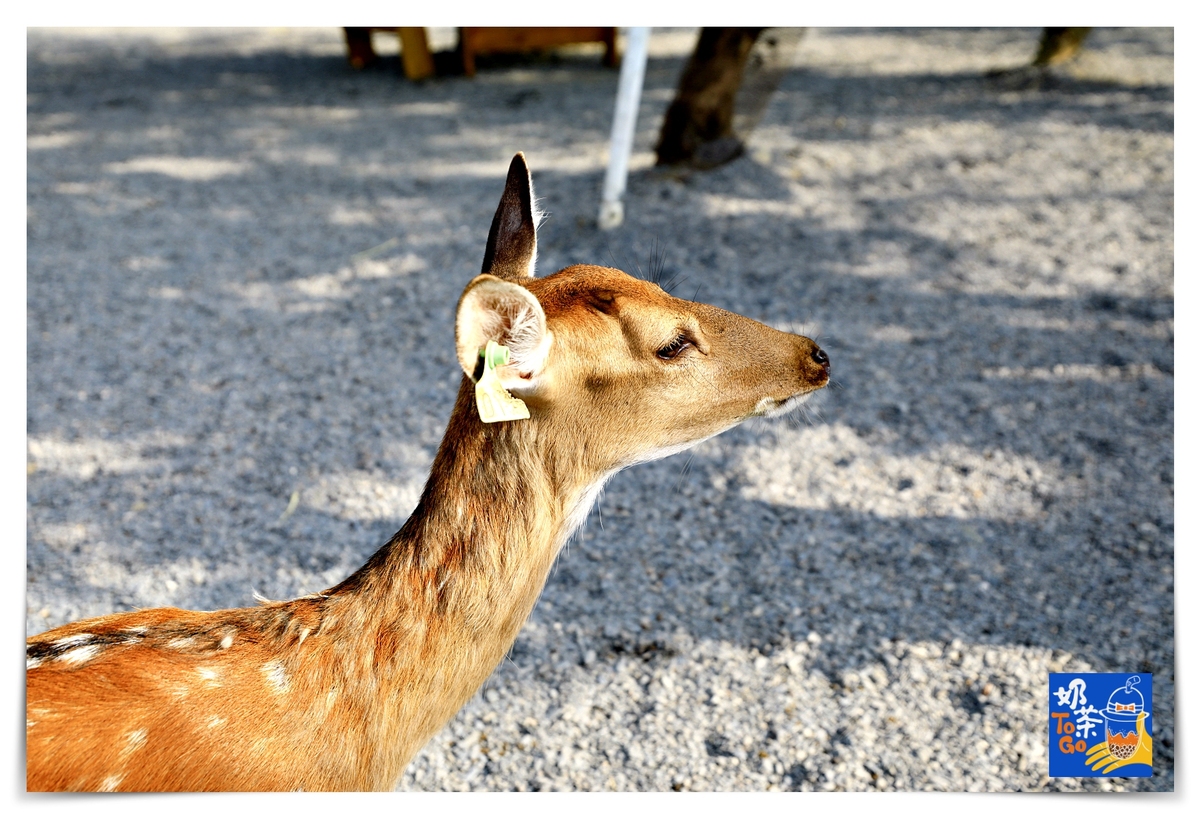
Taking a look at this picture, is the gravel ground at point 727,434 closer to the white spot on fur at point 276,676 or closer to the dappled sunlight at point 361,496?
the dappled sunlight at point 361,496

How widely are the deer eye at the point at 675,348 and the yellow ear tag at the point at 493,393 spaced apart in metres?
0.36

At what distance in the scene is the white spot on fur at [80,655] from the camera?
1.65m

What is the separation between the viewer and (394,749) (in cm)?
175

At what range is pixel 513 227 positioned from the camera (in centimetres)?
186

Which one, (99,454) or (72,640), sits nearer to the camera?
(72,640)

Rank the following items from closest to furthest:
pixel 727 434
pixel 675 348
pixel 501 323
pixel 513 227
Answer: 1. pixel 501 323
2. pixel 675 348
3. pixel 513 227
4. pixel 727 434

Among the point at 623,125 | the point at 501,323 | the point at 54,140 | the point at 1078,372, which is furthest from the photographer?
the point at 54,140

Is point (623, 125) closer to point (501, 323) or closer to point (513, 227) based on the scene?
point (513, 227)

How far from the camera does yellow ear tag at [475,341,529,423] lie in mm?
1423

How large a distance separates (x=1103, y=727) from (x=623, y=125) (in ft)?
11.1

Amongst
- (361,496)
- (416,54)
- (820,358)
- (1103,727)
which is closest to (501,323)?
(820,358)

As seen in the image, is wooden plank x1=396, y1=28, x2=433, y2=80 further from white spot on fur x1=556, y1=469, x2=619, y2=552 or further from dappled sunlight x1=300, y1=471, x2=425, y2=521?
white spot on fur x1=556, y1=469, x2=619, y2=552
